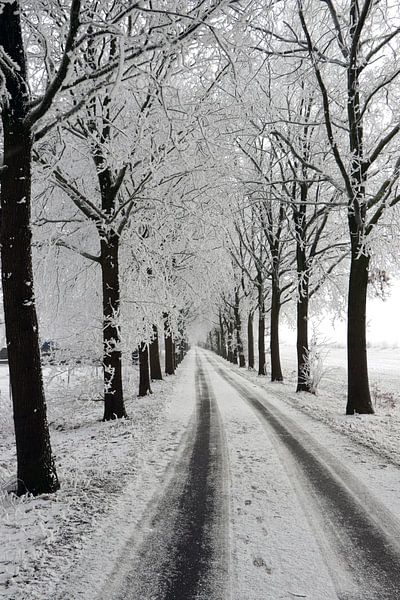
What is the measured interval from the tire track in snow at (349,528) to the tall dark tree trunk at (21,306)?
3.07 m

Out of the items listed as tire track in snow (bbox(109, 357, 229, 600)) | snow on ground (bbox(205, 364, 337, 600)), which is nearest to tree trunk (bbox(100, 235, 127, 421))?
tire track in snow (bbox(109, 357, 229, 600))

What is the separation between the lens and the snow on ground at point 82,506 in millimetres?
2883

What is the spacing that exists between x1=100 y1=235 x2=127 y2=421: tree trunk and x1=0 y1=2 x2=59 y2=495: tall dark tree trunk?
3.84 metres

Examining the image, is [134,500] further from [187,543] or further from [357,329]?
[357,329]

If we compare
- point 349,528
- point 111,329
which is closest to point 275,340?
point 111,329

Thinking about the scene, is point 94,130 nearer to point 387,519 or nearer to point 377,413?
point 387,519

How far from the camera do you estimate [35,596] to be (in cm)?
263

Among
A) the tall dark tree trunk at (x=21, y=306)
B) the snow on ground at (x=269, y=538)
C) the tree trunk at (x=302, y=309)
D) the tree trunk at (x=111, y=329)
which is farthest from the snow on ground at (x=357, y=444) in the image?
the tree trunk at (x=111, y=329)

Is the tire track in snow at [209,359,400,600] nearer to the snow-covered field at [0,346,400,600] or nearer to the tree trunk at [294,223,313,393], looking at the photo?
the snow-covered field at [0,346,400,600]

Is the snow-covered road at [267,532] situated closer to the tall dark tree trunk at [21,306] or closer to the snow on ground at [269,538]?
the snow on ground at [269,538]

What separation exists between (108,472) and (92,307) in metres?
6.10

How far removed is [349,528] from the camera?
353 centimetres

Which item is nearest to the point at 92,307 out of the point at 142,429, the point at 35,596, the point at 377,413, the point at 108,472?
the point at 142,429

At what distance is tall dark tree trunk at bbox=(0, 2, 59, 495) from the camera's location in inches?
176
